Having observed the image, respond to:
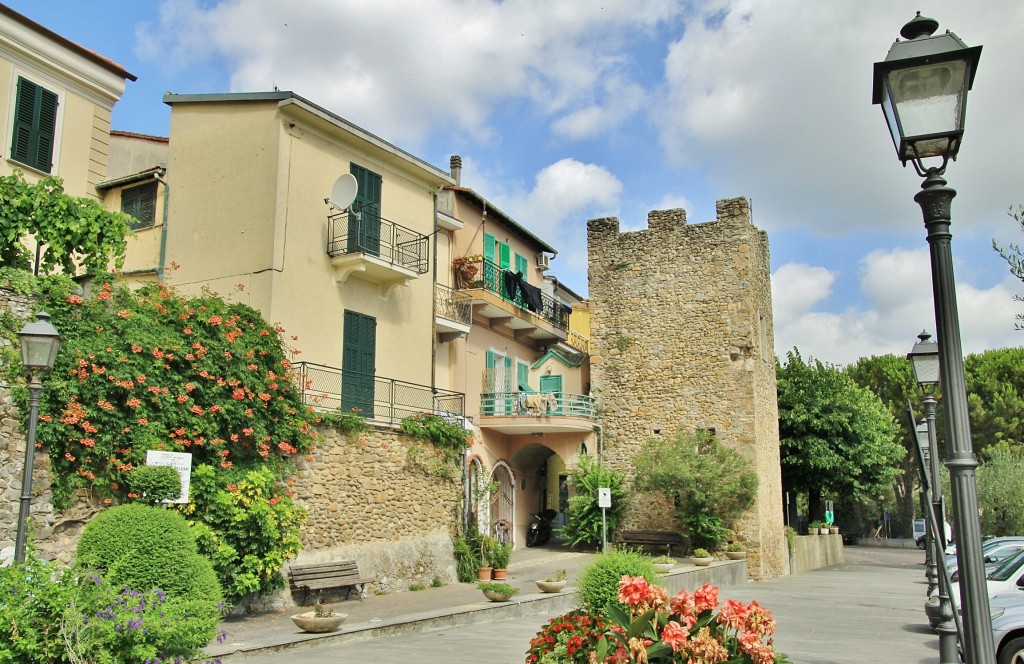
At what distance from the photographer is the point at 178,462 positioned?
475 inches

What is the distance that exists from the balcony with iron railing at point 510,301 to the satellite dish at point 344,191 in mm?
6398

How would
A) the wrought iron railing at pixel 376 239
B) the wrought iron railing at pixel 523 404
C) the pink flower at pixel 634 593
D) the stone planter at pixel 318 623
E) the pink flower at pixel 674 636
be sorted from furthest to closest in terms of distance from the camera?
the wrought iron railing at pixel 523 404 < the wrought iron railing at pixel 376 239 < the stone planter at pixel 318 623 < the pink flower at pixel 634 593 < the pink flower at pixel 674 636

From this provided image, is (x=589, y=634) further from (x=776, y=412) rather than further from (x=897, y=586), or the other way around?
(x=776, y=412)

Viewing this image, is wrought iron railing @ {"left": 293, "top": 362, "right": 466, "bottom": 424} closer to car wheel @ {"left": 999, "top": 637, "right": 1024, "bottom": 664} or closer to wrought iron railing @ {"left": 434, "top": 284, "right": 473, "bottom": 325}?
wrought iron railing @ {"left": 434, "top": 284, "right": 473, "bottom": 325}

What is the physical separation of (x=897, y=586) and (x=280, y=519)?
58.3 ft

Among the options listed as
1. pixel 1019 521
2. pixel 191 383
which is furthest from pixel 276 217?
pixel 1019 521

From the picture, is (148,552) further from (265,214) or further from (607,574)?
(265,214)

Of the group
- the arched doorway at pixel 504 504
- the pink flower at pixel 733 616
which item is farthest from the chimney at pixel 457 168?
the pink flower at pixel 733 616

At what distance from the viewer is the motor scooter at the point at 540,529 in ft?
87.3

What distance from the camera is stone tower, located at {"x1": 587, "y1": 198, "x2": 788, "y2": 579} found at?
84.1 feet

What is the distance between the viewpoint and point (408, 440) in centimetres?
1814

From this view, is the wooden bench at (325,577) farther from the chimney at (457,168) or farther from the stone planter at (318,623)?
the chimney at (457,168)

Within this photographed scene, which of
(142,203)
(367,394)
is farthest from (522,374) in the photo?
(142,203)

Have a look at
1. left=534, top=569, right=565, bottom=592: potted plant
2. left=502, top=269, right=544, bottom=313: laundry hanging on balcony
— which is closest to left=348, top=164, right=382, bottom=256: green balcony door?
left=502, top=269, right=544, bottom=313: laundry hanging on balcony
